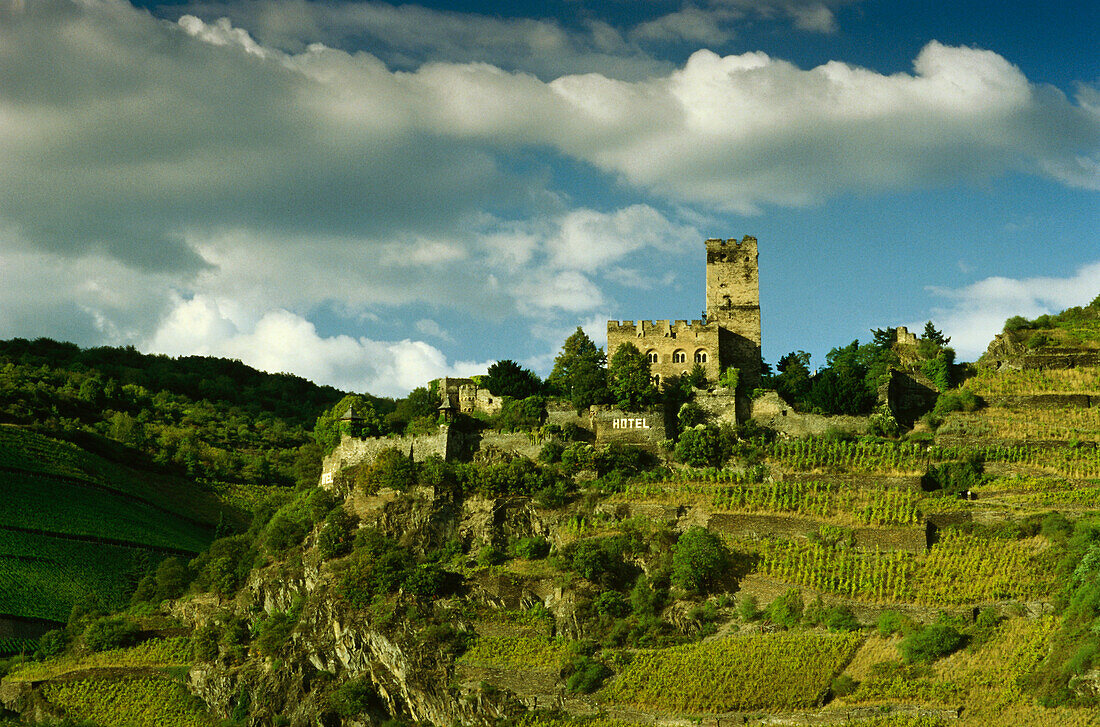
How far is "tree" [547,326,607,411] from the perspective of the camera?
5922 cm

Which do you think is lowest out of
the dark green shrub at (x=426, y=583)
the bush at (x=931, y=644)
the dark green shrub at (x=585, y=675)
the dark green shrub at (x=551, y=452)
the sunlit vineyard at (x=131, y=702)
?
the sunlit vineyard at (x=131, y=702)

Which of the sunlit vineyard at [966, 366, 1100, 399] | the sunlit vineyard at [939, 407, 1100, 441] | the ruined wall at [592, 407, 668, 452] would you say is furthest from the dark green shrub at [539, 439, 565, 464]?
the sunlit vineyard at [966, 366, 1100, 399]

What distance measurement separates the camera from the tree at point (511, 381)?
205ft

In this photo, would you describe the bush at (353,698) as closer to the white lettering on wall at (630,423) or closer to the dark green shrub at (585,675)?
the dark green shrub at (585,675)

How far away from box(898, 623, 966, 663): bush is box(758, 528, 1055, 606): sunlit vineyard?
2152mm

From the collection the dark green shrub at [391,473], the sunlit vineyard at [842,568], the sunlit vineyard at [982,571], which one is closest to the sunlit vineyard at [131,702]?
the dark green shrub at [391,473]

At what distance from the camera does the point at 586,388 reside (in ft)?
195

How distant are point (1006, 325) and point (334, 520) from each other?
37.5m

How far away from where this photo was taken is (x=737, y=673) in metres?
44.6

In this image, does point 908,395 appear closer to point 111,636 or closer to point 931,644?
point 931,644

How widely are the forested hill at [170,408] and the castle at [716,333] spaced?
735 inches

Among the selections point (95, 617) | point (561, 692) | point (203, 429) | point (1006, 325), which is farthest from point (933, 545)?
point (203, 429)

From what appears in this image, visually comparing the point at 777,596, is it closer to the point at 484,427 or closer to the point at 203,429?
the point at 484,427

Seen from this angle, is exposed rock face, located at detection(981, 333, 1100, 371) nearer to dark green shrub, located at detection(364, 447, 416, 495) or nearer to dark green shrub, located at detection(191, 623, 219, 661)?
dark green shrub, located at detection(364, 447, 416, 495)
